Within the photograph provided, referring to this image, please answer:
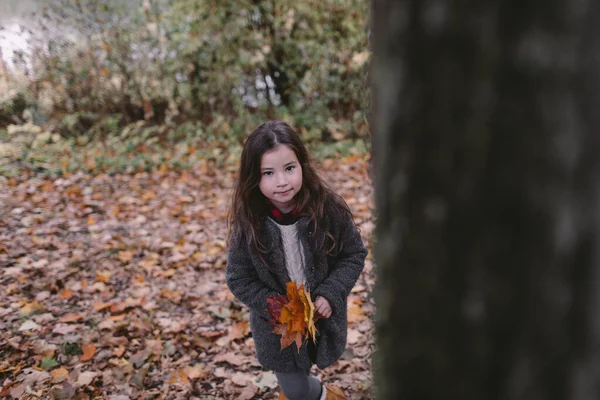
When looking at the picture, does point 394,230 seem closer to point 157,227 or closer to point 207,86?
point 157,227

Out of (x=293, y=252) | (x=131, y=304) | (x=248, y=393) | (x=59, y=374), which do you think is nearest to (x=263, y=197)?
(x=293, y=252)

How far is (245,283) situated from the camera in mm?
2008

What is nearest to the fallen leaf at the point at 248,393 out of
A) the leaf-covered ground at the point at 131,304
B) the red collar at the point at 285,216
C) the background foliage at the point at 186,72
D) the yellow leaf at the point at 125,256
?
the leaf-covered ground at the point at 131,304

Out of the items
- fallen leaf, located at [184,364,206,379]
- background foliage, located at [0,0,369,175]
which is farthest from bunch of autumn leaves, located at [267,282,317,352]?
background foliage, located at [0,0,369,175]

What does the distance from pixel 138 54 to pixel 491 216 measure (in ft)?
28.0

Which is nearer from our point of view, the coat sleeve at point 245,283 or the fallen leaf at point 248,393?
the coat sleeve at point 245,283

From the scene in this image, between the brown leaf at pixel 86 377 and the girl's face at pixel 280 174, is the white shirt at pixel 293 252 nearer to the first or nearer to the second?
the girl's face at pixel 280 174

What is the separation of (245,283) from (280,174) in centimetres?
51

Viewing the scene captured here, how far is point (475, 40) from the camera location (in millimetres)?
540

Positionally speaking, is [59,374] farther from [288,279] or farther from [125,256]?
[288,279]

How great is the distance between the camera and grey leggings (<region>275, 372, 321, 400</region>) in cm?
218

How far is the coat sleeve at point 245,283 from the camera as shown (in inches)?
77.7

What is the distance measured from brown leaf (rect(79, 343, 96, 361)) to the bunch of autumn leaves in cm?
175

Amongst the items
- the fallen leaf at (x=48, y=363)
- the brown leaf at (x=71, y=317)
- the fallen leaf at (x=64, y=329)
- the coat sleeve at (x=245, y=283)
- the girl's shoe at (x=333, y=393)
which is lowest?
the girl's shoe at (x=333, y=393)
